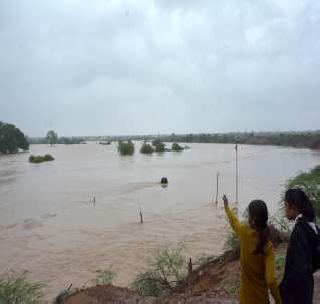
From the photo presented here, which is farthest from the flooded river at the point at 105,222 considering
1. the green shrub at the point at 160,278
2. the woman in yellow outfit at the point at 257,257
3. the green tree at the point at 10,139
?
the green tree at the point at 10,139

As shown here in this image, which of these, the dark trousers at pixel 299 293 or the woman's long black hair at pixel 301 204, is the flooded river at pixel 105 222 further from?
the woman's long black hair at pixel 301 204

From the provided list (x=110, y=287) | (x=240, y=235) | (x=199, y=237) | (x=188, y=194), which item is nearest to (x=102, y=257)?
(x=199, y=237)

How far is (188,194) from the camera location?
28.0m

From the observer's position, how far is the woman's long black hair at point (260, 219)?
3152mm

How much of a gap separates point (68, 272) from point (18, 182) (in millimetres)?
26595

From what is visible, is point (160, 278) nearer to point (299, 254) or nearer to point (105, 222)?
point (299, 254)

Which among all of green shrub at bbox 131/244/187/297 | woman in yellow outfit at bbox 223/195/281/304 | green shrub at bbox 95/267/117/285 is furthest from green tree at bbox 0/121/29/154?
woman in yellow outfit at bbox 223/195/281/304

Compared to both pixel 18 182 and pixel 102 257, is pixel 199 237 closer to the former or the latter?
pixel 102 257

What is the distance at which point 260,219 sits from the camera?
10.4 feet

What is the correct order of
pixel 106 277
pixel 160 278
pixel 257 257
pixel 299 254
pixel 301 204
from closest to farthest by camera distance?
pixel 299 254, pixel 301 204, pixel 257 257, pixel 160 278, pixel 106 277

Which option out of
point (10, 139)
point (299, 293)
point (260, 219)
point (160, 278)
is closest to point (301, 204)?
point (260, 219)

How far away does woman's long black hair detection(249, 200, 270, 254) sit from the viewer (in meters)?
3.15

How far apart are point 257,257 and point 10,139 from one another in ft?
302

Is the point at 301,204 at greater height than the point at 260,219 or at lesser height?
greater
